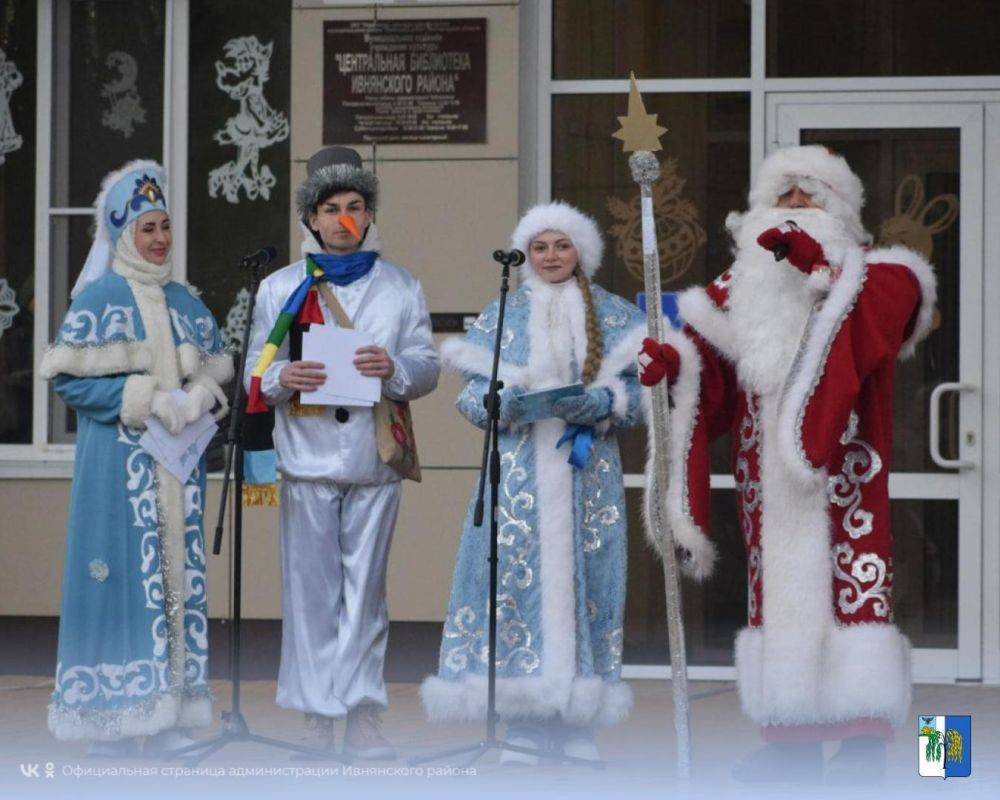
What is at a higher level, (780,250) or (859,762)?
(780,250)

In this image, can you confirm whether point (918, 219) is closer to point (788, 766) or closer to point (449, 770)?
point (788, 766)

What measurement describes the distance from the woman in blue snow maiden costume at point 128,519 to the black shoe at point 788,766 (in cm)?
197

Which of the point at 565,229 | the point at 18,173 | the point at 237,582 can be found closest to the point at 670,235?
the point at 565,229

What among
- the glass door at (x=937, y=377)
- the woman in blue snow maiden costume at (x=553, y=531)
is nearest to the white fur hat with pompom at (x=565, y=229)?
the woman in blue snow maiden costume at (x=553, y=531)

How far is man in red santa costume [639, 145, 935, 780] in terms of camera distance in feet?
21.5

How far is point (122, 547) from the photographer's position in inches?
286

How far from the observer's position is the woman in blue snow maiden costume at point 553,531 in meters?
7.13

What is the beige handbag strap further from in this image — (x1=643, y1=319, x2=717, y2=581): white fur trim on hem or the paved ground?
the paved ground

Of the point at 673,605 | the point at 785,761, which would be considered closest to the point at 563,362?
the point at 673,605

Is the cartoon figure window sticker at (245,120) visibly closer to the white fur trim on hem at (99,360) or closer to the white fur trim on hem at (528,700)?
the white fur trim on hem at (99,360)

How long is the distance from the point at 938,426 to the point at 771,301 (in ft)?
9.08

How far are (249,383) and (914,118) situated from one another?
3.61 meters

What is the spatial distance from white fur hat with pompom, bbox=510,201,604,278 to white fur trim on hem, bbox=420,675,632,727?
1.49 metres

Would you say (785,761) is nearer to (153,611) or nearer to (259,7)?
(153,611)
